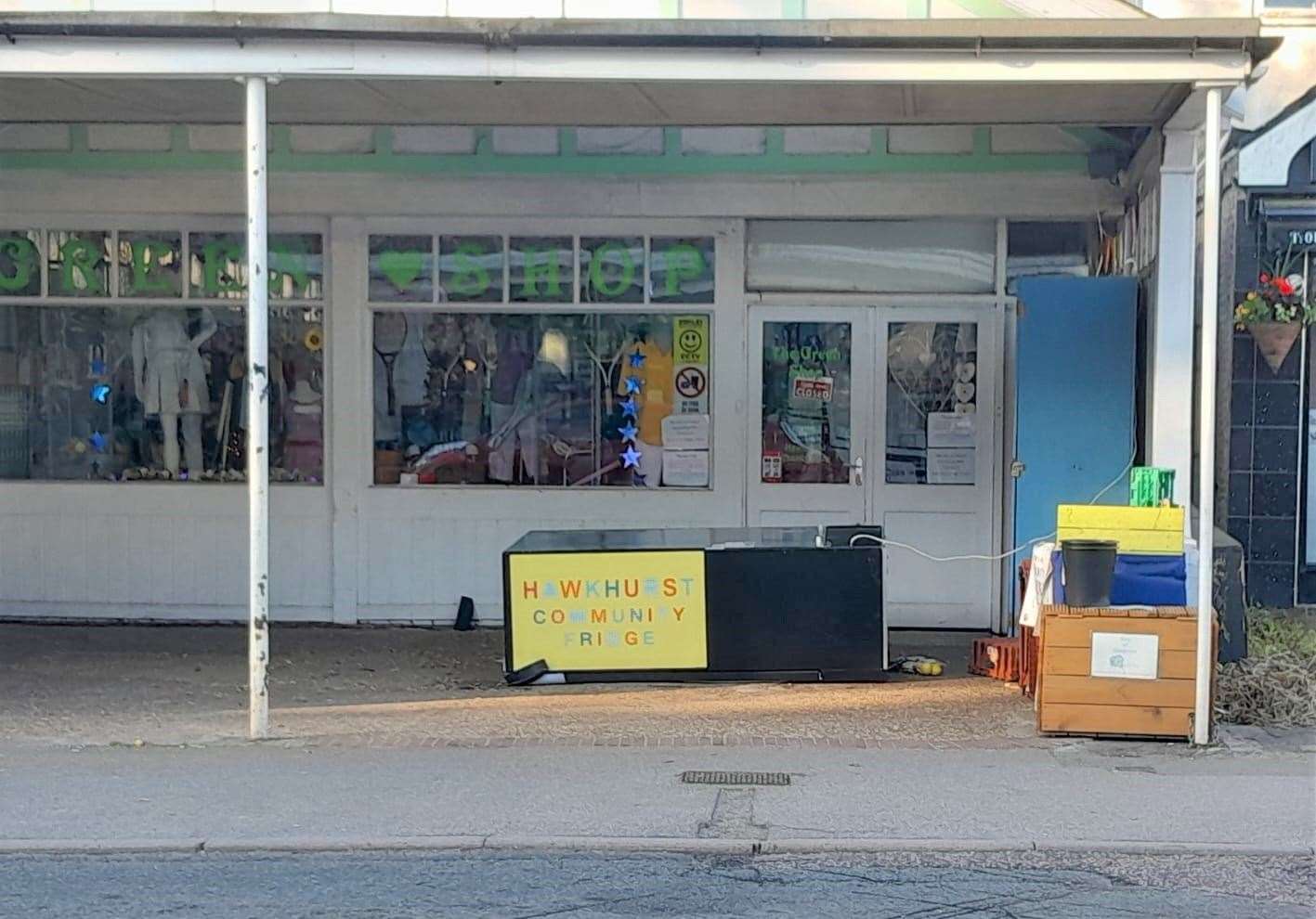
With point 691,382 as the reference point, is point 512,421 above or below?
below

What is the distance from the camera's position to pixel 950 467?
419 inches

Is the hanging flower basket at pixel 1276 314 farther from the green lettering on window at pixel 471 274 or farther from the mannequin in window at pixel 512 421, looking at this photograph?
the green lettering on window at pixel 471 274

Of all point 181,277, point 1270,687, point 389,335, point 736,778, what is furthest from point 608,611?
point 181,277

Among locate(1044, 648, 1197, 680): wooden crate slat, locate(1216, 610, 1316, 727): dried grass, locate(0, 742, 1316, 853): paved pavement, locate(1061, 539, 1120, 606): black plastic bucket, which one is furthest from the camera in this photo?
locate(1216, 610, 1316, 727): dried grass

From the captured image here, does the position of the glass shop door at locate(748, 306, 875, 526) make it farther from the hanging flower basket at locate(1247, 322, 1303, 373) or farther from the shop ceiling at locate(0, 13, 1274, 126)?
the shop ceiling at locate(0, 13, 1274, 126)

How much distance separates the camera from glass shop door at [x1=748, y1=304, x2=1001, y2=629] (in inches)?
418

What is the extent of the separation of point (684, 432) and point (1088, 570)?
3.81 meters

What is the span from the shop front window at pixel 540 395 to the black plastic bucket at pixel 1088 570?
3591 mm

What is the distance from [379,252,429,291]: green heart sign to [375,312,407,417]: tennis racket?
0.73ft

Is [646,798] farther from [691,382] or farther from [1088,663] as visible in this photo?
[691,382]

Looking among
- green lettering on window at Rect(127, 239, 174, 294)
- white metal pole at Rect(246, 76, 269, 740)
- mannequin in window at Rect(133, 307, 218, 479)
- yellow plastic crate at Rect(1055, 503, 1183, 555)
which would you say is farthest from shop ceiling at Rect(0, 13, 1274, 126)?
mannequin in window at Rect(133, 307, 218, 479)

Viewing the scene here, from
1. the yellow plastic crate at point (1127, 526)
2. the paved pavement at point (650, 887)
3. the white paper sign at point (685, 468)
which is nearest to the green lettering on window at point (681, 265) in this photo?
the white paper sign at point (685, 468)

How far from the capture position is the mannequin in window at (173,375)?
1099 centimetres

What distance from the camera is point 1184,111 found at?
813 cm
